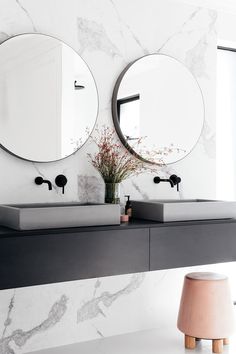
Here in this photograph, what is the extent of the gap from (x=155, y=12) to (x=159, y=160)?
3.06ft

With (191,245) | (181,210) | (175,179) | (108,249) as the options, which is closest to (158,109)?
(175,179)

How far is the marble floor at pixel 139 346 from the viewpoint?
2.72m

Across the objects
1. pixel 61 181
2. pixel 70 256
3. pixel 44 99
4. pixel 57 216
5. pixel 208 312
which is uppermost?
pixel 44 99

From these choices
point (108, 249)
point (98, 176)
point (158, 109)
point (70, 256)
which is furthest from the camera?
point (158, 109)

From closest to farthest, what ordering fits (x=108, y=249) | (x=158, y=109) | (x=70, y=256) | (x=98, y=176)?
(x=70, y=256) < (x=108, y=249) < (x=98, y=176) < (x=158, y=109)

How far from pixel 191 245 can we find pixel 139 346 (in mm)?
693

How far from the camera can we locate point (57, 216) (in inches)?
88.6

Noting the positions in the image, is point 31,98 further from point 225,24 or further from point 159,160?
point 225,24

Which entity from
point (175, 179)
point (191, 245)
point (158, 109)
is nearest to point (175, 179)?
point (175, 179)

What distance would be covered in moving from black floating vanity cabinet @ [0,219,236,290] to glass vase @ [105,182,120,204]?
19 cm

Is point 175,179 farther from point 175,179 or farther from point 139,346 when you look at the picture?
point 139,346

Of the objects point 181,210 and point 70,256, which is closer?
point 70,256

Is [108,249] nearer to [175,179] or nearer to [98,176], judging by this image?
[98,176]

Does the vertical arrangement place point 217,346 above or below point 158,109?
below
